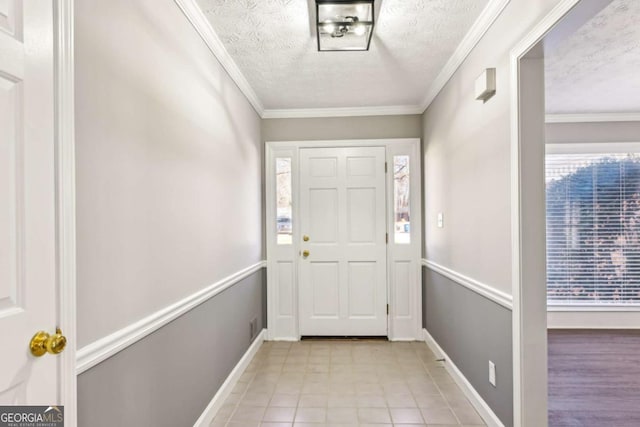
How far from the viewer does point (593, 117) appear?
385 cm

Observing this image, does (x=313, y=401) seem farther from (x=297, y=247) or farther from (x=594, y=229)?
(x=594, y=229)

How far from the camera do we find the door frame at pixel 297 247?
3.64 meters

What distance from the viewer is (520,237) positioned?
5.52 feet

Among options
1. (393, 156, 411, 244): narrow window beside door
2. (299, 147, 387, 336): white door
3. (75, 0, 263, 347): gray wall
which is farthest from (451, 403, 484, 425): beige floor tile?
(75, 0, 263, 347): gray wall

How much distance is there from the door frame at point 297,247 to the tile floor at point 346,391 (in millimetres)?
289

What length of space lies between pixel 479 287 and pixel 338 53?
1.87 m

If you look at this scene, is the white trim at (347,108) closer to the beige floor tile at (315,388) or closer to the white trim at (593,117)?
the white trim at (593,117)

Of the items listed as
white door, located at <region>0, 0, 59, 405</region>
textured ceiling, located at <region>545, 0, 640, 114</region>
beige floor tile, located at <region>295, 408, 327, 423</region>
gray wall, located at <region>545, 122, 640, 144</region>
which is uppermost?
textured ceiling, located at <region>545, 0, 640, 114</region>

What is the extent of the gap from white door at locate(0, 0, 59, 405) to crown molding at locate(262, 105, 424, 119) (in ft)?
9.29

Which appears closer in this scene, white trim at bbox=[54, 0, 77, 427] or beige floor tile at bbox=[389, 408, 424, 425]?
white trim at bbox=[54, 0, 77, 427]

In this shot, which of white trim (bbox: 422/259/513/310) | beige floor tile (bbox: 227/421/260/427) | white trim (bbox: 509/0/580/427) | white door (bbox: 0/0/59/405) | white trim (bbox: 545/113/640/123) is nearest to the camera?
white door (bbox: 0/0/59/405)

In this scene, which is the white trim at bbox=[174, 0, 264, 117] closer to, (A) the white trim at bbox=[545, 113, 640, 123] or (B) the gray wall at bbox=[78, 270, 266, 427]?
(B) the gray wall at bbox=[78, 270, 266, 427]

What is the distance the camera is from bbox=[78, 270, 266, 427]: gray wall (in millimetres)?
1182

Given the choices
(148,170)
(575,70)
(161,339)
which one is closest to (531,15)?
(575,70)
